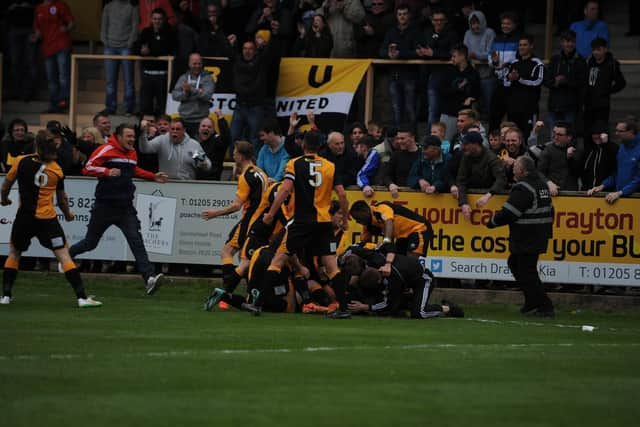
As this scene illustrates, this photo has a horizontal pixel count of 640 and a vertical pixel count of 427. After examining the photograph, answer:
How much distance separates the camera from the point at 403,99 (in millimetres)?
22359

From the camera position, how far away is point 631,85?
2311cm

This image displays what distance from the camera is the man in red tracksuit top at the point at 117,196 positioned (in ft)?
60.9

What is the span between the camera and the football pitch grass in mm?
8891

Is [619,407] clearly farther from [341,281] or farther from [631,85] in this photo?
[631,85]

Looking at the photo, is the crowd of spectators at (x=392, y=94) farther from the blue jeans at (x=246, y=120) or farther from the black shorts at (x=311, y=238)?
the black shorts at (x=311, y=238)

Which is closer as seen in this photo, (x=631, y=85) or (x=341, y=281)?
(x=341, y=281)

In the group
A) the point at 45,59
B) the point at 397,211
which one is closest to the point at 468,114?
the point at 397,211

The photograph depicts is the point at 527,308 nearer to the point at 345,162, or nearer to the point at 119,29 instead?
the point at 345,162

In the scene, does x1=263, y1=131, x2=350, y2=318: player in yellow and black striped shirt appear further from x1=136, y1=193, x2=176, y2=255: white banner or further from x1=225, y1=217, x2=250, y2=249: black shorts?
x1=136, y1=193, x2=176, y2=255: white banner

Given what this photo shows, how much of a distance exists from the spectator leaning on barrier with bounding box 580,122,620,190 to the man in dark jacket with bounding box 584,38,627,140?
1.14 meters

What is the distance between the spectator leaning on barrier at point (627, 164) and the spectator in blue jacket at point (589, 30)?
10.5ft

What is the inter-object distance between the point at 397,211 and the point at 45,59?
472 inches

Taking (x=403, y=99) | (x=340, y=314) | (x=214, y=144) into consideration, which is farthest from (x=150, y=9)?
(x=340, y=314)

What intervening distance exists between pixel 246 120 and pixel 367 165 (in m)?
3.69
